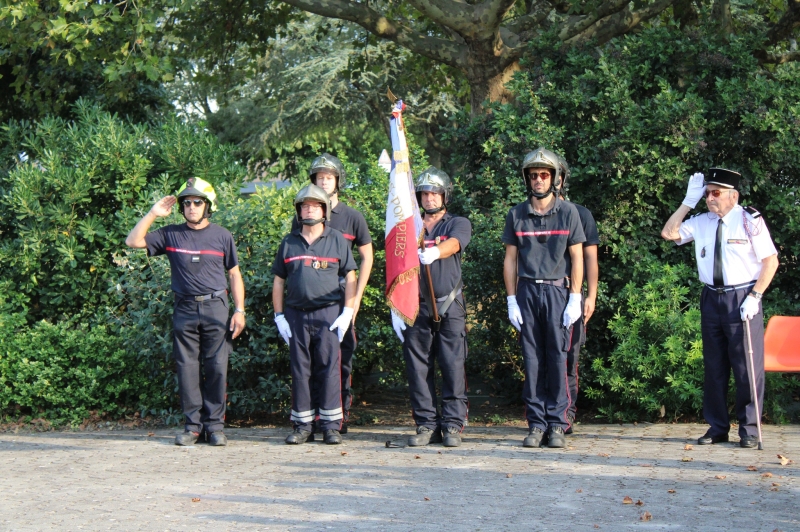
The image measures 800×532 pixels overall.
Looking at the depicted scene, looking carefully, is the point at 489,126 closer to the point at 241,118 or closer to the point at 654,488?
the point at 654,488

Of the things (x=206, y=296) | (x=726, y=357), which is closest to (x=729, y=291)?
(x=726, y=357)

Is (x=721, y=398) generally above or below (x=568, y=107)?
below

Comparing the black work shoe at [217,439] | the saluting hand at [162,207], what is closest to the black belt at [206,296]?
the saluting hand at [162,207]

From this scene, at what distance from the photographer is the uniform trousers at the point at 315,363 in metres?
7.86

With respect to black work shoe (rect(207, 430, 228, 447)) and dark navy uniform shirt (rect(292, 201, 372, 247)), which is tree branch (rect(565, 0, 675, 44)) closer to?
dark navy uniform shirt (rect(292, 201, 372, 247))

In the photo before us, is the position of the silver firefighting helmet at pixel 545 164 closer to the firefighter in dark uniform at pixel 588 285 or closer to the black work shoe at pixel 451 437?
the firefighter in dark uniform at pixel 588 285

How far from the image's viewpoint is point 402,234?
299 inches

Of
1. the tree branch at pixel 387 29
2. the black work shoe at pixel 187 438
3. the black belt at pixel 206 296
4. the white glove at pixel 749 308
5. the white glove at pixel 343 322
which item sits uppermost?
the tree branch at pixel 387 29

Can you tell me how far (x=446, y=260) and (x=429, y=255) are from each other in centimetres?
33

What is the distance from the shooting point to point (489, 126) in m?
9.55

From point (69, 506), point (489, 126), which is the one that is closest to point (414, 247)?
point (489, 126)

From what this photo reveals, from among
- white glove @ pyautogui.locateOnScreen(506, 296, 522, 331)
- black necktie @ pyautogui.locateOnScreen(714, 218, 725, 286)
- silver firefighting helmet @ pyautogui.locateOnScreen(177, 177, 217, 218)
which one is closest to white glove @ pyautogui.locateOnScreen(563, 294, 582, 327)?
white glove @ pyautogui.locateOnScreen(506, 296, 522, 331)

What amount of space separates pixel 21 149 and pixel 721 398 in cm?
835

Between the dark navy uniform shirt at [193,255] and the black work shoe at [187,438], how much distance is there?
3.68ft
